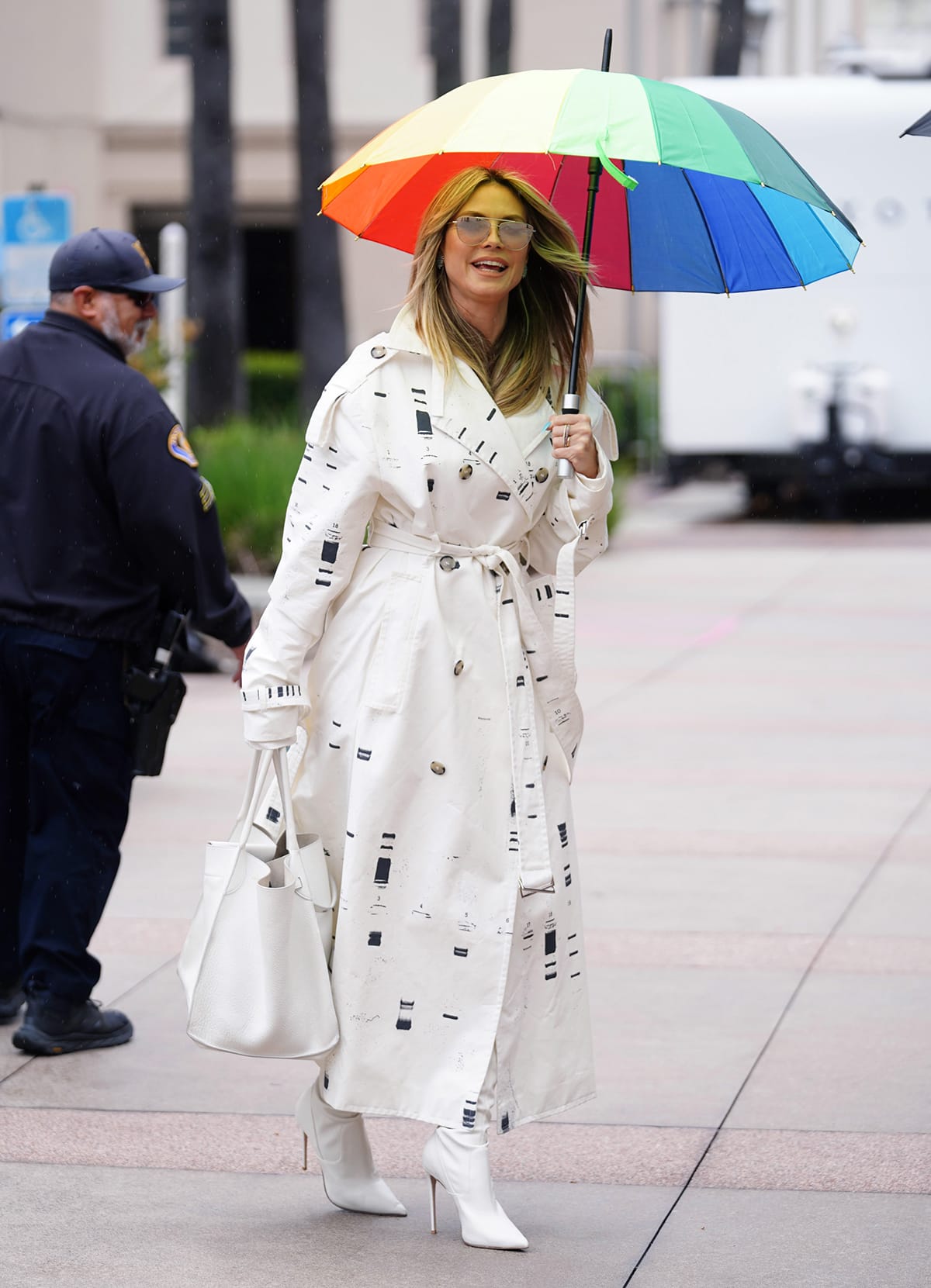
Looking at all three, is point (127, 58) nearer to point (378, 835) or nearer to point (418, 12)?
point (418, 12)

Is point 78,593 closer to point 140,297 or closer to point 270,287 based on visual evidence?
point 140,297

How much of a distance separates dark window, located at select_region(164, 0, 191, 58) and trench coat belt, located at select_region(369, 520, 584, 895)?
2769cm

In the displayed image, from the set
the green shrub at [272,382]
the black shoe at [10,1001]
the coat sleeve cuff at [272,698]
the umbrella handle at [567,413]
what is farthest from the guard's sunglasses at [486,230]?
the green shrub at [272,382]

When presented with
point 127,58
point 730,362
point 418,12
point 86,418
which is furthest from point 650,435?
point 86,418

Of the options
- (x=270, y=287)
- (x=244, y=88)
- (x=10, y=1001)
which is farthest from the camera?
(x=270, y=287)

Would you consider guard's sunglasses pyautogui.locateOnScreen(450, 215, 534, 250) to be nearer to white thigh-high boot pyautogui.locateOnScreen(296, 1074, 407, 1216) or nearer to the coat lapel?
the coat lapel

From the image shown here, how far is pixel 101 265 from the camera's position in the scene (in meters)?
4.91

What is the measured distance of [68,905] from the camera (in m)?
4.79

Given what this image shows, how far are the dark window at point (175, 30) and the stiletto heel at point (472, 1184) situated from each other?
28130 millimetres

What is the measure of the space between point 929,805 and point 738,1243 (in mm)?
4278

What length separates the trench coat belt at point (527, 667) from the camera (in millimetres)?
3674

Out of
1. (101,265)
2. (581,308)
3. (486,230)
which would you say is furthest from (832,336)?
(486,230)

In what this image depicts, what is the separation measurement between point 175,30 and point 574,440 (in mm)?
28061

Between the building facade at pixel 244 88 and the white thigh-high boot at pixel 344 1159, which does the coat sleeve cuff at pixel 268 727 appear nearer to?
the white thigh-high boot at pixel 344 1159
